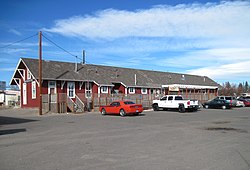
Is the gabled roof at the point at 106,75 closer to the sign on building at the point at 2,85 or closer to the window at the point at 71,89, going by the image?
the window at the point at 71,89

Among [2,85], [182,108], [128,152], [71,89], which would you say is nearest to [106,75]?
[71,89]

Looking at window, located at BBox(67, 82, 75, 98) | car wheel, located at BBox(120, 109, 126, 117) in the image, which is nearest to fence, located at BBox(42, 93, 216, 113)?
window, located at BBox(67, 82, 75, 98)

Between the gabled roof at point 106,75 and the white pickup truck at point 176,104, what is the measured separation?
32.3 feet

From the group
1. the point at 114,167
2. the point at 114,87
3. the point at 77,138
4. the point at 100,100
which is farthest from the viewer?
the point at 114,87

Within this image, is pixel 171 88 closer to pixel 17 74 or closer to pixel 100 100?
pixel 100 100

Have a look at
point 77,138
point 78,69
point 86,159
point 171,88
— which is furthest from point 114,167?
point 171,88

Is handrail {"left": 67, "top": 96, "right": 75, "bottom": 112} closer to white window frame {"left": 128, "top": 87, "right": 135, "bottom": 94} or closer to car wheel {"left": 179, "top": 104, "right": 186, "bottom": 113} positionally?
car wheel {"left": 179, "top": 104, "right": 186, "bottom": 113}

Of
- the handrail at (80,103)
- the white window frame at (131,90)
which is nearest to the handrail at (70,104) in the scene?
the handrail at (80,103)

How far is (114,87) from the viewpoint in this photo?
42688 mm

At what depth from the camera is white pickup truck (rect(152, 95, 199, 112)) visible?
29531mm

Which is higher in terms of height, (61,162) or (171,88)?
(171,88)

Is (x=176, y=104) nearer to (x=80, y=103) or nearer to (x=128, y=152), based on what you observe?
(x=80, y=103)

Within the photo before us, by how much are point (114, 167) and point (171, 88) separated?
38.1 meters

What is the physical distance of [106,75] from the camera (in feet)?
139
